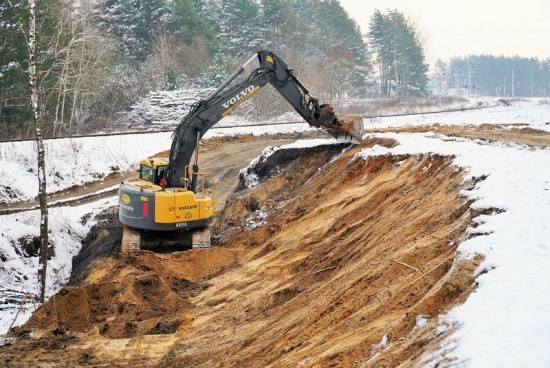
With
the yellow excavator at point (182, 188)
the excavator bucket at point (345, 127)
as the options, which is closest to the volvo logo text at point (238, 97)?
the yellow excavator at point (182, 188)

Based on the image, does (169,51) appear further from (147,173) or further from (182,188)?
(182,188)

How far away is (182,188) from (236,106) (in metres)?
3.12

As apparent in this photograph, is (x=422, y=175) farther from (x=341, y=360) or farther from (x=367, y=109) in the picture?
(x=367, y=109)

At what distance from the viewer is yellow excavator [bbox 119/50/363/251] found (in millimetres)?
17812

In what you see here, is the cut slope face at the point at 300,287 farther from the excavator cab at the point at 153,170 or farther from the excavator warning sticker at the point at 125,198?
the excavator cab at the point at 153,170

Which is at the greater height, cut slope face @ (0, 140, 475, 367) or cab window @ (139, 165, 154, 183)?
cab window @ (139, 165, 154, 183)

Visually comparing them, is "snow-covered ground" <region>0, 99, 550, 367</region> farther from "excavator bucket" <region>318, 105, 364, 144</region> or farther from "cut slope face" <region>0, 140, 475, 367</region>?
"excavator bucket" <region>318, 105, 364, 144</region>

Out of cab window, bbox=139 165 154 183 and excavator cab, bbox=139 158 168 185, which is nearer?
excavator cab, bbox=139 158 168 185

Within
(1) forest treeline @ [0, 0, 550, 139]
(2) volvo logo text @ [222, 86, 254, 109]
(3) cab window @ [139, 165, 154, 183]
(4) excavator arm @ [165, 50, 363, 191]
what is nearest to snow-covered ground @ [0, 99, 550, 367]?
(4) excavator arm @ [165, 50, 363, 191]

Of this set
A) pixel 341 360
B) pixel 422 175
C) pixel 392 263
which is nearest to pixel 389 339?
pixel 341 360

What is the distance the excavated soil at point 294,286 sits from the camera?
791cm

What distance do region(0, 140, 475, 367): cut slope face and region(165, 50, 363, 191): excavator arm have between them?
158 centimetres

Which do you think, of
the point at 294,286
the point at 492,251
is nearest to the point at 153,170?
the point at 294,286

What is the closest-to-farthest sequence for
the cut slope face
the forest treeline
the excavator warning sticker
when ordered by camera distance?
1. the cut slope face
2. the excavator warning sticker
3. the forest treeline
